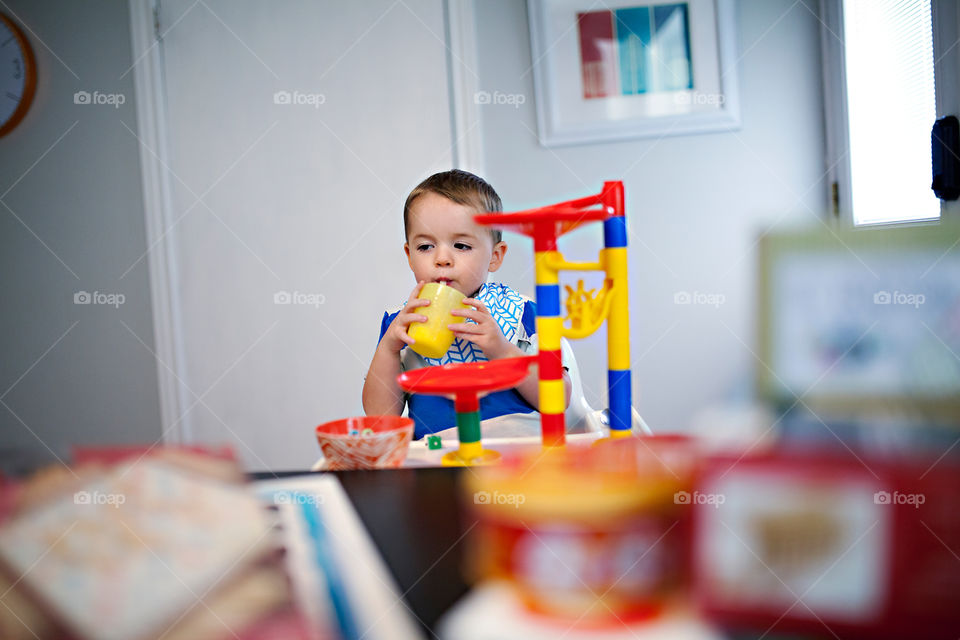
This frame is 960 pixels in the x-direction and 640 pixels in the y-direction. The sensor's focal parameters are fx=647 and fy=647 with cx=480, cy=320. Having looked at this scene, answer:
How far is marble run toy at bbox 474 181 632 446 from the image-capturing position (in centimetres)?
54

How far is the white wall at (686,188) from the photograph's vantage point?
1915 mm

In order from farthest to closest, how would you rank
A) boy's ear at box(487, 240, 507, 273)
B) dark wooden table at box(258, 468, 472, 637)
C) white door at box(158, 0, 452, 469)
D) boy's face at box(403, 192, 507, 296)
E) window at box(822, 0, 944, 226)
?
white door at box(158, 0, 452, 469), window at box(822, 0, 944, 226), boy's ear at box(487, 240, 507, 273), boy's face at box(403, 192, 507, 296), dark wooden table at box(258, 468, 472, 637)

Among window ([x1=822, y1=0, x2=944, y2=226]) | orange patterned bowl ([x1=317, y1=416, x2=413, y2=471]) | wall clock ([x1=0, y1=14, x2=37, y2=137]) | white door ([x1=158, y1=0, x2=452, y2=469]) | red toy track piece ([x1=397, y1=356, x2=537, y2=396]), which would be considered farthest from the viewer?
wall clock ([x1=0, y1=14, x2=37, y2=137])

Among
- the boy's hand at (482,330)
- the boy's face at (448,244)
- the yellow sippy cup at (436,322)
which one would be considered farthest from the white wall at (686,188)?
the yellow sippy cup at (436,322)

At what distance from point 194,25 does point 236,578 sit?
7.42 ft

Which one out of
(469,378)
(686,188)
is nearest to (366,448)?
(469,378)

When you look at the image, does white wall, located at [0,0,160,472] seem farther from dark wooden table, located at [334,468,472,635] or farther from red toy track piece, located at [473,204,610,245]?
red toy track piece, located at [473,204,610,245]

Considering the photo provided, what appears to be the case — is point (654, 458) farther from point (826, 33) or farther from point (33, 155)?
point (33, 155)

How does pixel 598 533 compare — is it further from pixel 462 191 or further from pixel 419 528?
pixel 462 191

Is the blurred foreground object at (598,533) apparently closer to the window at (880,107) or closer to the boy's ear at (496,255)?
the boy's ear at (496,255)

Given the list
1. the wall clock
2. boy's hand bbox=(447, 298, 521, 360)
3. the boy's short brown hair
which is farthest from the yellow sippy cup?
the wall clock

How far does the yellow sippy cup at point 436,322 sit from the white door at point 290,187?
133 cm

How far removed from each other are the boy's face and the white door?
0.91 m

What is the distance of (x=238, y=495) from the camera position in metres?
0.46
